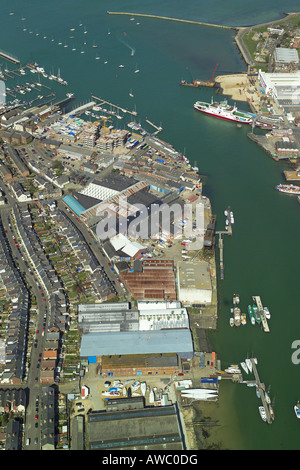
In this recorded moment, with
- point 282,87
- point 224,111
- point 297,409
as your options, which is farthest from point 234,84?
point 297,409

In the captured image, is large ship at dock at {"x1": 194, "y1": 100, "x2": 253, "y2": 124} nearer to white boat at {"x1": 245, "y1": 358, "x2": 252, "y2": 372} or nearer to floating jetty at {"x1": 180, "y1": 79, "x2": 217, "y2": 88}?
floating jetty at {"x1": 180, "y1": 79, "x2": 217, "y2": 88}

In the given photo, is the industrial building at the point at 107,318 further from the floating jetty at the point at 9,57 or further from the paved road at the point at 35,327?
the floating jetty at the point at 9,57

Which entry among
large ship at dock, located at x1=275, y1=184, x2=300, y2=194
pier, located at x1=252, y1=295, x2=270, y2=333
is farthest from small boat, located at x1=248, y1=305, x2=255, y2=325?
large ship at dock, located at x1=275, y1=184, x2=300, y2=194

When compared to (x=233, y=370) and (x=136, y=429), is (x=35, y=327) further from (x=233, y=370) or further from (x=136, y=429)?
(x=233, y=370)

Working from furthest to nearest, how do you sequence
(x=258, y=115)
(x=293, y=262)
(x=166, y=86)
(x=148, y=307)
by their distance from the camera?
(x=166, y=86) → (x=258, y=115) → (x=293, y=262) → (x=148, y=307)

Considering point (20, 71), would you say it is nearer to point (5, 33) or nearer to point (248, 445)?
point (5, 33)

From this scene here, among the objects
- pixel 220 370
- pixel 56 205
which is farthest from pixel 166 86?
pixel 220 370
